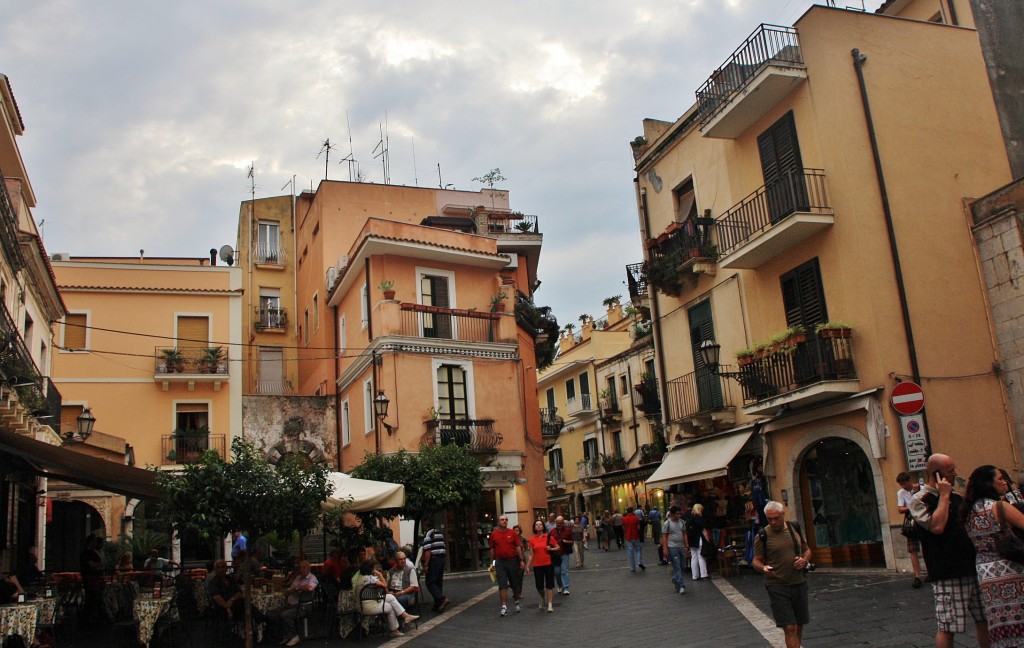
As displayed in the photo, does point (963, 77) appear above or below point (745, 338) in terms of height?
above

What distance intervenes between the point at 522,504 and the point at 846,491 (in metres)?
12.5

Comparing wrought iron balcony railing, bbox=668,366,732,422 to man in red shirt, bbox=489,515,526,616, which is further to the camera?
wrought iron balcony railing, bbox=668,366,732,422

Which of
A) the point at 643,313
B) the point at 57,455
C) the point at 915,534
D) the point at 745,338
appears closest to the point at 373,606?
the point at 57,455

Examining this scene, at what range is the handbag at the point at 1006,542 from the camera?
638 cm

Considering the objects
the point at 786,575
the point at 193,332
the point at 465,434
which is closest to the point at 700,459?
the point at 465,434

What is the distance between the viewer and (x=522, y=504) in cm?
2803

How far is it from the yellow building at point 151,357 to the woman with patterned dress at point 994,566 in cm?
2537

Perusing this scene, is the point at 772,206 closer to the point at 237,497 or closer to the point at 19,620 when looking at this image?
the point at 237,497

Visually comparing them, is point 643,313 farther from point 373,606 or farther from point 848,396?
point 373,606

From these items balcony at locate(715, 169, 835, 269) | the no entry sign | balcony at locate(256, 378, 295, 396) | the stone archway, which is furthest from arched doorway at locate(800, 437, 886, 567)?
balcony at locate(256, 378, 295, 396)

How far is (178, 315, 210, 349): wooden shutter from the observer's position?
3022 centimetres

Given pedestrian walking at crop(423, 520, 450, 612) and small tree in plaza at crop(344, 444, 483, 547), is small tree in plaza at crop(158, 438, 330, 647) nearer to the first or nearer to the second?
pedestrian walking at crop(423, 520, 450, 612)

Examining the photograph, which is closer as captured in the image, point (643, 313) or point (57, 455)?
point (57, 455)

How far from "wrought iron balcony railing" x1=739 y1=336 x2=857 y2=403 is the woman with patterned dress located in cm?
982
